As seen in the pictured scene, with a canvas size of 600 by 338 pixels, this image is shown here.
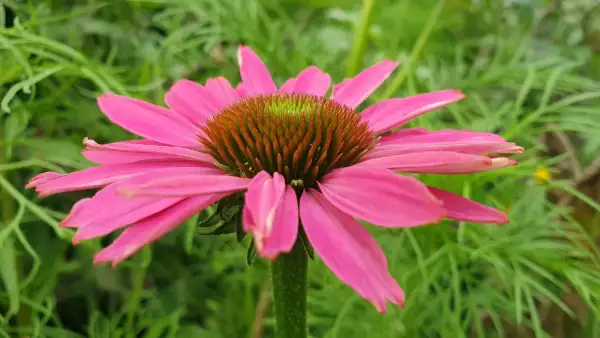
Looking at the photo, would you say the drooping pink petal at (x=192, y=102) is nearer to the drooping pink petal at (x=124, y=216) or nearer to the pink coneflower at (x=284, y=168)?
the pink coneflower at (x=284, y=168)

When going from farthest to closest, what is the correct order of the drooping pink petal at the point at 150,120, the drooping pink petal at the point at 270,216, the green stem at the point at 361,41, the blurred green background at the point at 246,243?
the green stem at the point at 361,41 < the blurred green background at the point at 246,243 < the drooping pink petal at the point at 150,120 < the drooping pink petal at the point at 270,216

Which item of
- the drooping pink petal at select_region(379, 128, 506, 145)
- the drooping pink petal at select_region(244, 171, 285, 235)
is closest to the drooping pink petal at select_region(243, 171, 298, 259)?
the drooping pink petal at select_region(244, 171, 285, 235)

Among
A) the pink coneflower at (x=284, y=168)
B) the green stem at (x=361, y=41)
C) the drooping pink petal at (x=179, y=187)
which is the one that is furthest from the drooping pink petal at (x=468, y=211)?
the green stem at (x=361, y=41)

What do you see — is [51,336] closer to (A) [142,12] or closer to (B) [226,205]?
(B) [226,205]

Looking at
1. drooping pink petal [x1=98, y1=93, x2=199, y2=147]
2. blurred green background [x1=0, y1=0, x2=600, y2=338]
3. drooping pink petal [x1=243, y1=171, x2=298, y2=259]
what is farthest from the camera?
blurred green background [x1=0, y1=0, x2=600, y2=338]

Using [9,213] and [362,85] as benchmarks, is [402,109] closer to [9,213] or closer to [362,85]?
[362,85]

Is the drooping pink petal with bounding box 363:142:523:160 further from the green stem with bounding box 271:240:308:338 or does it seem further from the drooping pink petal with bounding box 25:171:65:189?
the drooping pink petal with bounding box 25:171:65:189
